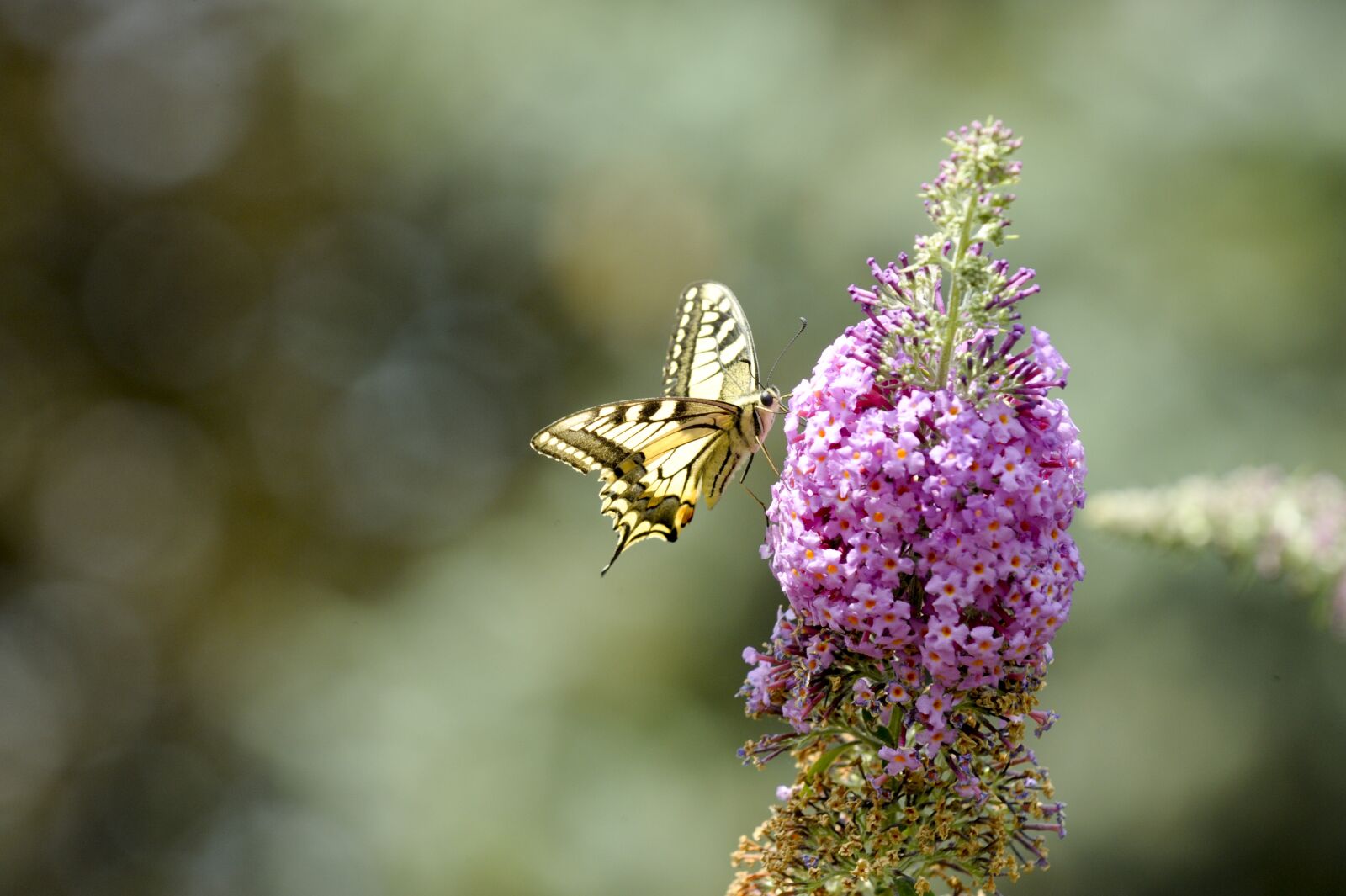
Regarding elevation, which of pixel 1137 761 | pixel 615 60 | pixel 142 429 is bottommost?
pixel 1137 761

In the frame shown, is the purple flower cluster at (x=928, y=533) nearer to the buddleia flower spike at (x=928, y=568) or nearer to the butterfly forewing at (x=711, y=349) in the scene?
the buddleia flower spike at (x=928, y=568)

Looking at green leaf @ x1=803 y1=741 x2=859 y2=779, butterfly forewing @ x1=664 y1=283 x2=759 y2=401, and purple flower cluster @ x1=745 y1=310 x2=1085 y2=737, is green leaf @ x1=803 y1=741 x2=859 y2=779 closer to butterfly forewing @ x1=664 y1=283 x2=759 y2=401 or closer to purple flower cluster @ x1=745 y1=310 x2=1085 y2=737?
purple flower cluster @ x1=745 y1=310 x2=1085 y2=737

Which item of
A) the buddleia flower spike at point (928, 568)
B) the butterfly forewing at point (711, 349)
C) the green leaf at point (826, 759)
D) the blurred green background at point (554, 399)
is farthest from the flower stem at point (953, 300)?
the blurred green background at point (554, 399)

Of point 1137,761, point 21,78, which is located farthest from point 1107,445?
point 21,78

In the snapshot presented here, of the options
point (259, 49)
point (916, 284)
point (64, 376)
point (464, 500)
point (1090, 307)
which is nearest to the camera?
point (916, 284)

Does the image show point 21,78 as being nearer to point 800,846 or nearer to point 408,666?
point 408,666
